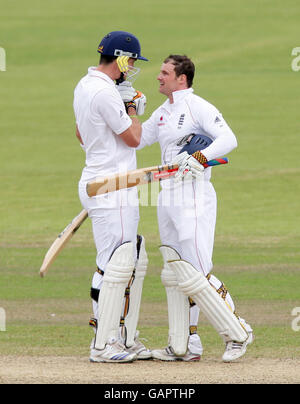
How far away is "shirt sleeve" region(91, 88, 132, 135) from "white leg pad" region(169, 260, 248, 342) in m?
0.96

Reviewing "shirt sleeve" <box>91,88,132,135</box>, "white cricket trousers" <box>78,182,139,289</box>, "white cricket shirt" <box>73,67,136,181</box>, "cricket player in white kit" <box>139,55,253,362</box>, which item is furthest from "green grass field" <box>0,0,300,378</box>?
"shirt sleeve" <box>91,88,132,135</box>

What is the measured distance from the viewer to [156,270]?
12070 millimetres

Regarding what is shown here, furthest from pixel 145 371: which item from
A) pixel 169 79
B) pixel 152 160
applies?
pixel 152 160

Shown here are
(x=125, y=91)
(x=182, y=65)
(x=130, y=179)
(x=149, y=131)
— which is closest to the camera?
(x=130, y=179)

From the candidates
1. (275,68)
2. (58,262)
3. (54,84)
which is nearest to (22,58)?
(54,84)

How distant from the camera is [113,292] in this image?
263 inches

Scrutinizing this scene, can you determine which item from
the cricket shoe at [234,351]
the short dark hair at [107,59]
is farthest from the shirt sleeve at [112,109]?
the cricket shoe at [234,351]

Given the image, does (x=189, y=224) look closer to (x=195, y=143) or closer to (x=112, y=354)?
(x=195, y=143)

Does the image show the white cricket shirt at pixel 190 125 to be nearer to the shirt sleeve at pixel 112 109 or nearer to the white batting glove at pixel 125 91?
the white batting glove at pixel 125 91

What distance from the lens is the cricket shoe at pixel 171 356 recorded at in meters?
6.96

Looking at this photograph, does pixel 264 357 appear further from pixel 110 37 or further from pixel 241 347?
pixel 110 37

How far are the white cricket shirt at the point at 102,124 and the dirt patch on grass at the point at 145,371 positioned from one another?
1245 millimetres

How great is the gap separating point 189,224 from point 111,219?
53 cm

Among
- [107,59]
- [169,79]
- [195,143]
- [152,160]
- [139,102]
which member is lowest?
[152,160]
